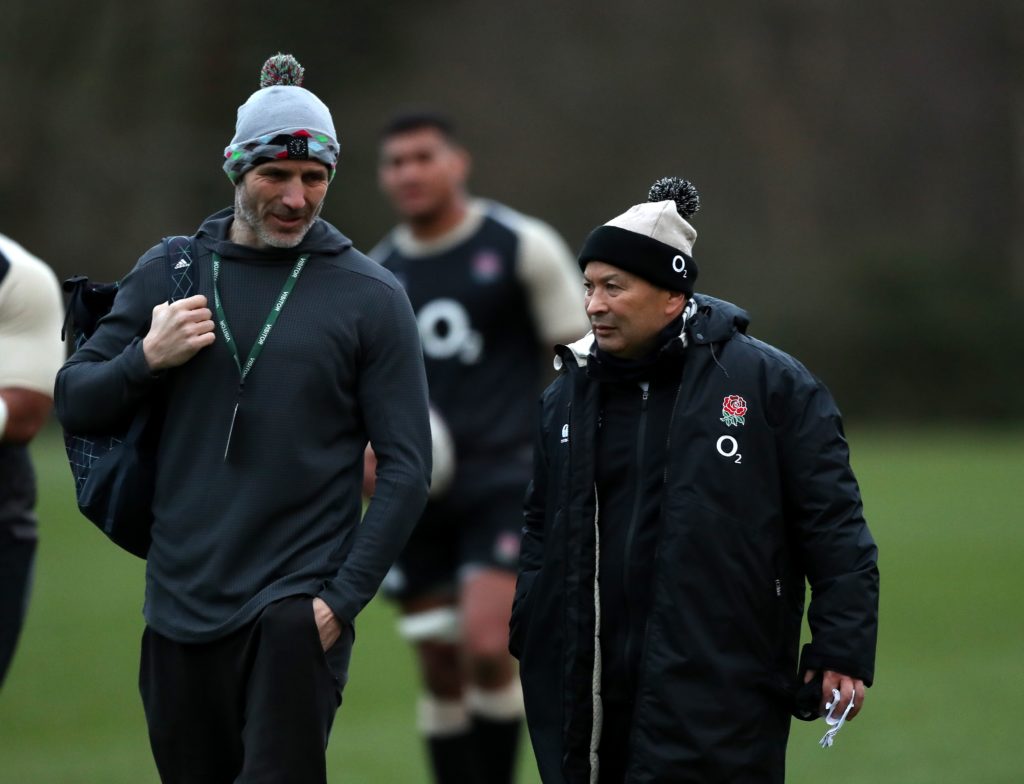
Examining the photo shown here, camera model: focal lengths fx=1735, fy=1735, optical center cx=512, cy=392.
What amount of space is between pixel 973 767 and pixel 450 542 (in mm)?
2502

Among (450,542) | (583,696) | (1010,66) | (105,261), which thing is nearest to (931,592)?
(450,542)

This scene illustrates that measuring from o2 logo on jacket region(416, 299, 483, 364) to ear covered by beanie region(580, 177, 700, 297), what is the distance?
264 centimetres

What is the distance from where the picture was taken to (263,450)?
13.3 feet

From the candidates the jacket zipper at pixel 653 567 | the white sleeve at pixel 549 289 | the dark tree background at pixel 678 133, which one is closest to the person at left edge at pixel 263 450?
the jacket zipper at pixel 653 567

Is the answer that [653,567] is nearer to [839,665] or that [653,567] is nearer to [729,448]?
[729,448]

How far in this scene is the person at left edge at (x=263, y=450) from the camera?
3.99m

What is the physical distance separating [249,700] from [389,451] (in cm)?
66

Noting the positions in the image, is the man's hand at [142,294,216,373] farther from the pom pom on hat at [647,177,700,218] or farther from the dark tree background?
the dark tree background

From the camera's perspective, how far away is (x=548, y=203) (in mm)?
32875

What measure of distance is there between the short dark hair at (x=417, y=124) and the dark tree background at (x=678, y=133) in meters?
21.7

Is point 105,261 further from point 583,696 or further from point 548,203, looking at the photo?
point 583,696

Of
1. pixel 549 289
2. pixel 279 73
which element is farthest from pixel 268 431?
pixel 549 289

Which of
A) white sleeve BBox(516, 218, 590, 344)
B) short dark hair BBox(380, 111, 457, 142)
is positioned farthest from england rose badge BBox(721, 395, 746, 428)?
short dark hair BBox(380, 111, 457, 142)

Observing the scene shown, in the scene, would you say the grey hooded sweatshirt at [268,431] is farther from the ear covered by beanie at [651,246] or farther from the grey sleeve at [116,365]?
the ear covered by beanie at [651,246]
